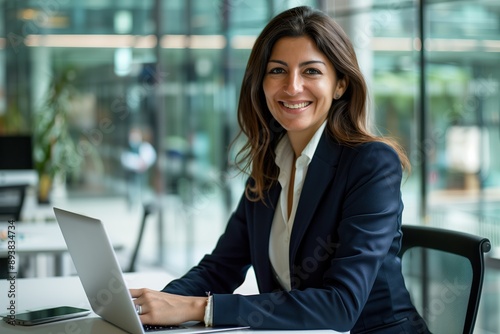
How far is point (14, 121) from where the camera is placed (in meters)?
8.38

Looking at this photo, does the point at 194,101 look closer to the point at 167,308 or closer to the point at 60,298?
the point at 60,298

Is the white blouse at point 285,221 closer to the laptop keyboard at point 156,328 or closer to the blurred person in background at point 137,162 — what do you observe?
the laptop keyboard at point 156,328

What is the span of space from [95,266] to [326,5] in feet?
12.9

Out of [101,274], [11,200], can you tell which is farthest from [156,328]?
[11,200]

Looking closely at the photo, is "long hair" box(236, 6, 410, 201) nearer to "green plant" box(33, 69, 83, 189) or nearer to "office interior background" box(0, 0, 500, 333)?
"office interior background" box(0, 0, 500, 333)

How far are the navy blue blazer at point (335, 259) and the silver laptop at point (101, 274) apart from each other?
6.8 inches

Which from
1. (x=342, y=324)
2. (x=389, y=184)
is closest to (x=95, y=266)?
(x=342, y=324)

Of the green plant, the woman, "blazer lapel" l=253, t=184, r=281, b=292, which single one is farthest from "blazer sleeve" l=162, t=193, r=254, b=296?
the green plant

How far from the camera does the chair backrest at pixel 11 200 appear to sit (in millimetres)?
5281

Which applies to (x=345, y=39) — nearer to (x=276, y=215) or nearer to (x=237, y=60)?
(x=276, y=215)

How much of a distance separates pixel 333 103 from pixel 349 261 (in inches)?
21.8

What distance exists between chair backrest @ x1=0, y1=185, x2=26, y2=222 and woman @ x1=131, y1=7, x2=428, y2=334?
320 cm

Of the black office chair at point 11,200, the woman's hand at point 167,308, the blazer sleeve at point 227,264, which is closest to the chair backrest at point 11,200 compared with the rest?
the black office chair at point 11,200

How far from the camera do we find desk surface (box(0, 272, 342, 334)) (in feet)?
6.36
